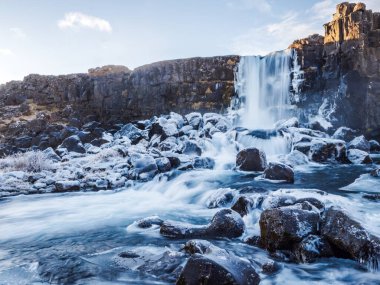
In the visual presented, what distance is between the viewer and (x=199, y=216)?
7035 millimetres

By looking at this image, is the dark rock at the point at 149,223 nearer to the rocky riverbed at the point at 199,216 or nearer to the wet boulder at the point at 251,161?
the rocky riverbed at the point at 199,216

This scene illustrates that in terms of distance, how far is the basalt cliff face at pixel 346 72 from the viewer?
64.2 ft

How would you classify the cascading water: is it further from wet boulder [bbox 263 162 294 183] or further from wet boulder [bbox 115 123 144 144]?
wet boulder [bbox 263 162 294 183]

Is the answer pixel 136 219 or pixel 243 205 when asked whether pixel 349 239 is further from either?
pixel 136 219

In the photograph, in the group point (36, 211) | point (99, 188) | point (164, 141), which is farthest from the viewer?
point (164, 141)

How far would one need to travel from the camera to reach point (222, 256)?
364 cm

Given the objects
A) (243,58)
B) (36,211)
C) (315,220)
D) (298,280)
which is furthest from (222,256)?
(243,58)

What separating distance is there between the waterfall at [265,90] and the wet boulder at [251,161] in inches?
409

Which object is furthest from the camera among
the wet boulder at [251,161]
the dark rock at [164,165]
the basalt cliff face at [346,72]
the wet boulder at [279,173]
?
the basalt cliff face at [346,72]

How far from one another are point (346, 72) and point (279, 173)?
1359 centimetres

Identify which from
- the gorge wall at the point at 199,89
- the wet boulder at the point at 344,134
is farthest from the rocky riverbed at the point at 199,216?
the gorge wall at the point at 199,89

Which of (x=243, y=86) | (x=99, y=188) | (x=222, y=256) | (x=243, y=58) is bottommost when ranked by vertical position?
(x=99, y=188)

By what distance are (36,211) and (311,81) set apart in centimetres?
1843

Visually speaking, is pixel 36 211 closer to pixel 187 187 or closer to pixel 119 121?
pixel 187 187
